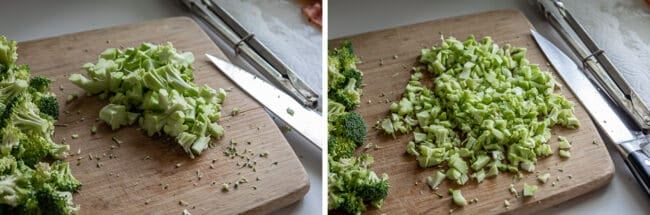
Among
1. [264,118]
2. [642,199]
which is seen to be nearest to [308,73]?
[264,118]

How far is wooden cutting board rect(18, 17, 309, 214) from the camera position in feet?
2.61

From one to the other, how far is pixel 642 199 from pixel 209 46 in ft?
1.78

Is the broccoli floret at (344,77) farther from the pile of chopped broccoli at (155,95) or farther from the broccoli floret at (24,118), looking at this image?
the broccoli floret at (24,118)

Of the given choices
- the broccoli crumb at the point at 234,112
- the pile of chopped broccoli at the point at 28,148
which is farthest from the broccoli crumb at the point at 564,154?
the pile of chopped broccoli at the point at 28,148

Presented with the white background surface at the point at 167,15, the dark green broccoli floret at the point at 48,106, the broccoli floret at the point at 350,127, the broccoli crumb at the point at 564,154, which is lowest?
the broccoli crumb at the point at 564,154

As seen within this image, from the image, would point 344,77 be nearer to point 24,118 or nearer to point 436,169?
point 436,169

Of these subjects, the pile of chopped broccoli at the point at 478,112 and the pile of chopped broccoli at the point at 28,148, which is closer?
the pile of chopped broccoli at the point at 28,148

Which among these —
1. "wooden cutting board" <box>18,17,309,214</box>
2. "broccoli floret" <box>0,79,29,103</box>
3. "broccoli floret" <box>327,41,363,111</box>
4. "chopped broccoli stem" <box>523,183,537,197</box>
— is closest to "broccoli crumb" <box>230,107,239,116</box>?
"wooden cutting board" <box>18,17,309,214</box>

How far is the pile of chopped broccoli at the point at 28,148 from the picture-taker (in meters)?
0.72

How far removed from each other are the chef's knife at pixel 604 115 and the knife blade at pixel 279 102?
324 millimetres

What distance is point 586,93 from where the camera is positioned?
0.95 metres

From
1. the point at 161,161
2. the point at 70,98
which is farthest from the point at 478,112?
the point at 70,98

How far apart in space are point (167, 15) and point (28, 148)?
318 mm

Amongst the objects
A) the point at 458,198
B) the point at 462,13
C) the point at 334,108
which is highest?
the point at 462,13
